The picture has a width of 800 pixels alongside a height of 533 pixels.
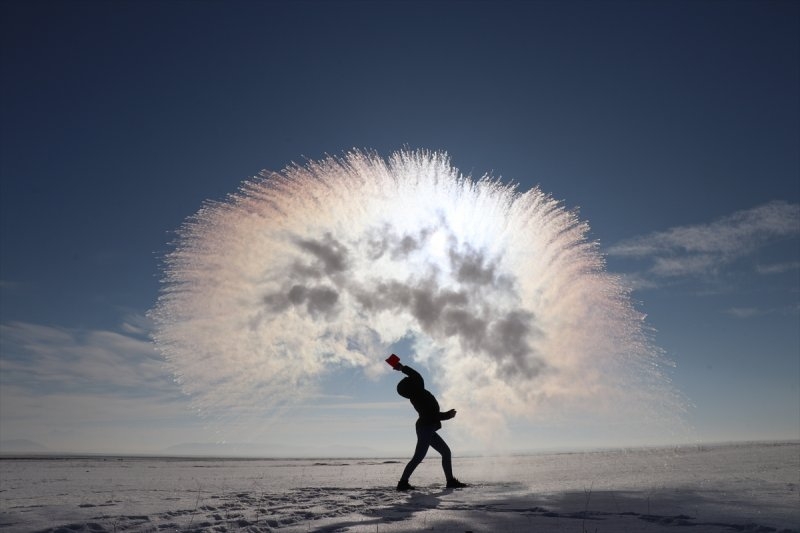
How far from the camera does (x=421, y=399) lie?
15.3 metres

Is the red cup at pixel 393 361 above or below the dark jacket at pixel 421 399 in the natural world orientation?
above

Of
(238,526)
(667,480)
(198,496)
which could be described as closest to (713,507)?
(667,480)

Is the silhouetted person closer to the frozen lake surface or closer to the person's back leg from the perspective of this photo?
the person's back leg

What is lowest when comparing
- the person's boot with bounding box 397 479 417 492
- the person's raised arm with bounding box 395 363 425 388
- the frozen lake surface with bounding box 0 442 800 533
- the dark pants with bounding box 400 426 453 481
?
the frozen lake surface with bounding box 0 442 800 533

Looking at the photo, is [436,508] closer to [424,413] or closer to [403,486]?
[403,486]

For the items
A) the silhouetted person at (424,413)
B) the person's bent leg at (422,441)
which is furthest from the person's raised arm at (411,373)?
the person's bent leg at (422,441)

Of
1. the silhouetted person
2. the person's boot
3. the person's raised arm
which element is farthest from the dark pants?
the person's raised arm

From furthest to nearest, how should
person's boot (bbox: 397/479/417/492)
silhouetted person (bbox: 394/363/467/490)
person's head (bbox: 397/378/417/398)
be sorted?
person's head (bbox: 397/378/417/398) < silhouetted person (bbox: 394/363/467/490) < person's boot (bbox: 397/479/417/492)

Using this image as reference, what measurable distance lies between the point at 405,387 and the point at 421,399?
1.88ft

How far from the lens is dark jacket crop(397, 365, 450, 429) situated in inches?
600

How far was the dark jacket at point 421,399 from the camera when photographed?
15242 millimetres

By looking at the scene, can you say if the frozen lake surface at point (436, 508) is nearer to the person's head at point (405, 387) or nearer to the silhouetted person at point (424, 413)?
the silhouetted person at point (424, 413)

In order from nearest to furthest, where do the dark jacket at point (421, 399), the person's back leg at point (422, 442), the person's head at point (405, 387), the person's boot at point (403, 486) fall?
the person's boot at point (403, 486)
the person's back leg at point (422, 442)
the dark jacket at point (421, 399)
the person's head at point (405, 387)

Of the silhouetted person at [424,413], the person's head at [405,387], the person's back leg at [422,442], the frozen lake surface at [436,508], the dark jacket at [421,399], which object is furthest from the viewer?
the person's head at [405,387]
